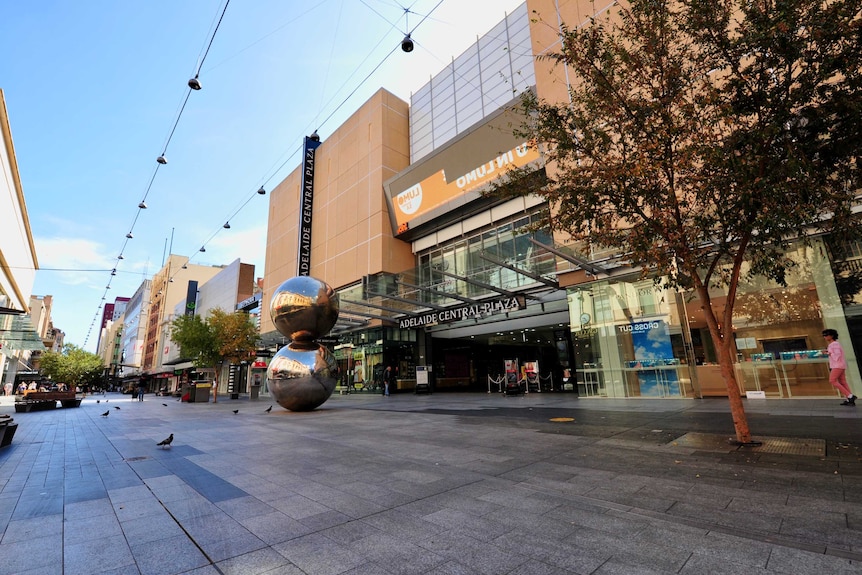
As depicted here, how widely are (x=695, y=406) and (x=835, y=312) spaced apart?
211 inches

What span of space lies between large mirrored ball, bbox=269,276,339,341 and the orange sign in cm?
1170

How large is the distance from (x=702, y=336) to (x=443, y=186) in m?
16.0

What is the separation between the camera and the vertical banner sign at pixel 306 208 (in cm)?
3403

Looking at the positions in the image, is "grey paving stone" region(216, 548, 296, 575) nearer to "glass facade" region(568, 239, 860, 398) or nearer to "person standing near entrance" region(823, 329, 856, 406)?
"glass facade" region(568, 239, 860, 398)

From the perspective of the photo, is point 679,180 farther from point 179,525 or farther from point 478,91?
point 478,91

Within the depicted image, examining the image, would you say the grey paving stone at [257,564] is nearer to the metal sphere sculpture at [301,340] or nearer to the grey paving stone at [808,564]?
the grey paving stone at [808,564]

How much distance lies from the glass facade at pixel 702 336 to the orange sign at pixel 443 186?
7.89 meters

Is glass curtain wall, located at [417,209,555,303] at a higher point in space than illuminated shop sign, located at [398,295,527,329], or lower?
higher

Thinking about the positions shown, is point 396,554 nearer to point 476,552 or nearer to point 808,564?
point 476,552

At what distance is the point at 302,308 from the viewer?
43.4ft

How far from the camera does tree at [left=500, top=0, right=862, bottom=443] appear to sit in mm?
5648

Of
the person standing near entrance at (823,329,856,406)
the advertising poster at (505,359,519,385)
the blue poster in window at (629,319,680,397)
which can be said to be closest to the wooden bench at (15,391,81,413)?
the advertising poster at (505,359,519,385)

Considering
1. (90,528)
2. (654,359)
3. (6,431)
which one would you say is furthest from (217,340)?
(90,528)

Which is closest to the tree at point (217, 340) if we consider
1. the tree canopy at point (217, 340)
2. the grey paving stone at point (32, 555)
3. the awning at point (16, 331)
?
the tree canopy at point (217, 340)
